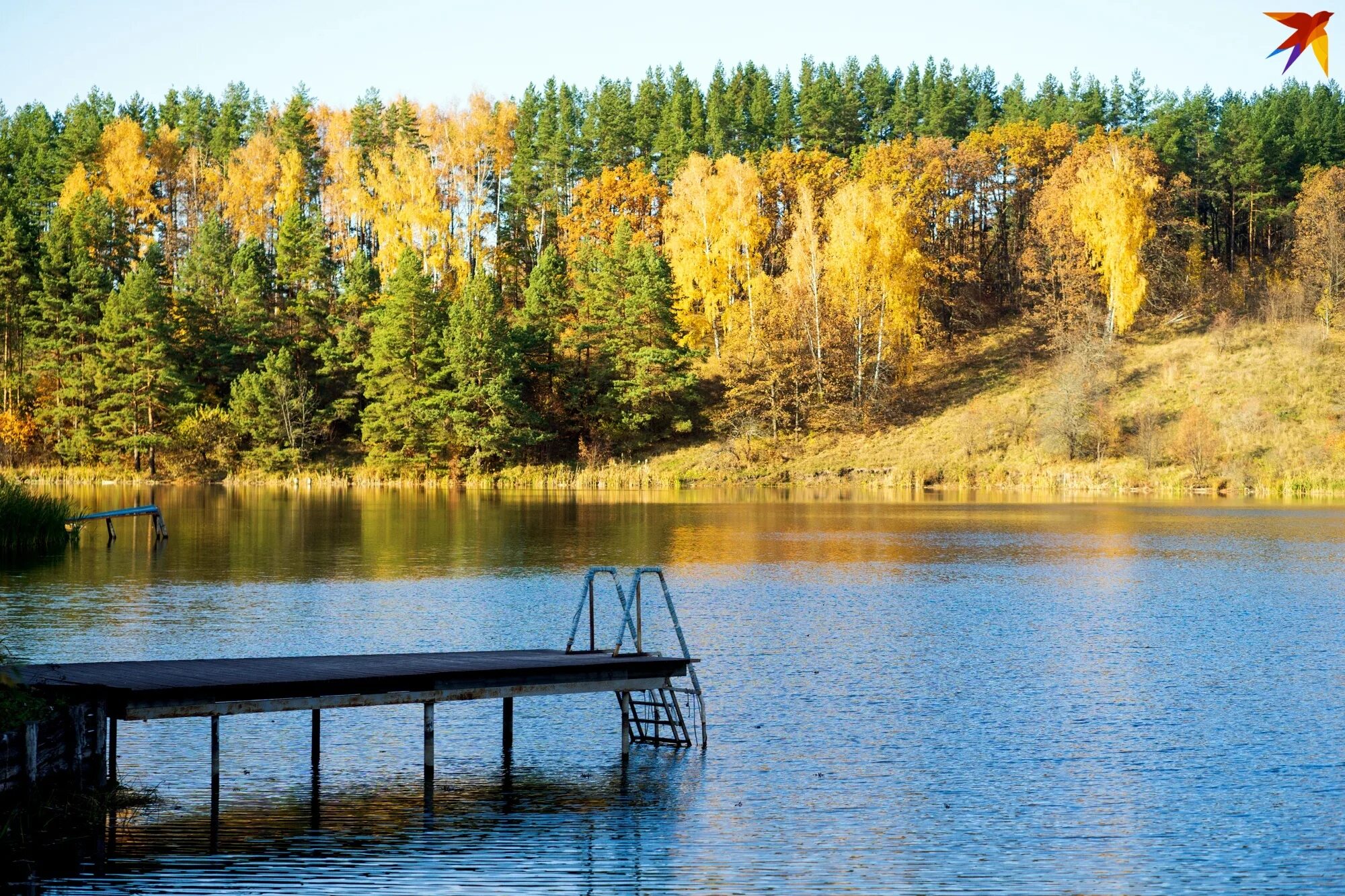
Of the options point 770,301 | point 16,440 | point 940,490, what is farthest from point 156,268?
point 940,490

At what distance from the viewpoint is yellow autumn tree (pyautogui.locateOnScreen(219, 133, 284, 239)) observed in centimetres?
9744

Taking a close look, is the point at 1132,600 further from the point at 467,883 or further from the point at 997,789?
the point at 467,883

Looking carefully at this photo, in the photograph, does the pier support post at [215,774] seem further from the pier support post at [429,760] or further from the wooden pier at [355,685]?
the pier support post at [429,760]

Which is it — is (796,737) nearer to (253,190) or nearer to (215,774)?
(215,774)

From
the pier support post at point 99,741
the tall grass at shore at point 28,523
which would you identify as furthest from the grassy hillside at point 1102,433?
the pier support post at point 99,741

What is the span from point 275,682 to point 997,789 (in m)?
6.92

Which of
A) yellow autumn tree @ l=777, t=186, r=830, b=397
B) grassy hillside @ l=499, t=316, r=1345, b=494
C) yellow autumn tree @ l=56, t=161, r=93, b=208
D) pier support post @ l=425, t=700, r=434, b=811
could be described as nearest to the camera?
pier support post @ l=425, t=700, r=434, b=811

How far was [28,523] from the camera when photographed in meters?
38.4

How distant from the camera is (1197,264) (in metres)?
93.2

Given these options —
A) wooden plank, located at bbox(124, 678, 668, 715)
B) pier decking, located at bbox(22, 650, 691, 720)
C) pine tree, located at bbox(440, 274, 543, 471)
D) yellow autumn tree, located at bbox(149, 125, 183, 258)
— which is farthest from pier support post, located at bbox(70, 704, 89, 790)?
yellow autumn tree, located at bbox(149, 125, 183, 258)

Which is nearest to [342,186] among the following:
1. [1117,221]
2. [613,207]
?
[613,207]

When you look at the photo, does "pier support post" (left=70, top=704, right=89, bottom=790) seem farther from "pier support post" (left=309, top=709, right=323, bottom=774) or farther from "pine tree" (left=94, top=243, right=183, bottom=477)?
"pine tree" (left=94, top=243, right=183, bottom=477)

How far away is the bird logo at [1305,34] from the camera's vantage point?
639 centimetres

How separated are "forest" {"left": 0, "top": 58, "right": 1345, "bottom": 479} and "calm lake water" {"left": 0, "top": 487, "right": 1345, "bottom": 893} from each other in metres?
41.7
